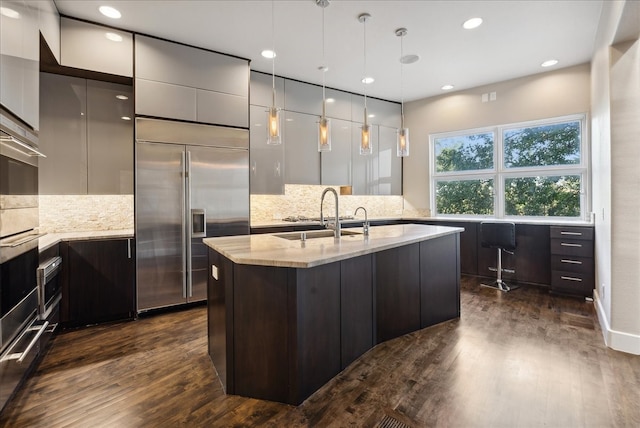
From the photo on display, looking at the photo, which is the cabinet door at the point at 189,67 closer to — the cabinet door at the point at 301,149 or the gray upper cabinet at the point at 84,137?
the gray upper cabinet at the point at 84,137

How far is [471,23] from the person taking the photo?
3.35 m

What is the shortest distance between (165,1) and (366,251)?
2912 mm

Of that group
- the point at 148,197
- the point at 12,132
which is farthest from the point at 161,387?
the point at 148,197

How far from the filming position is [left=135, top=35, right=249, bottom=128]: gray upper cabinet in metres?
3.46

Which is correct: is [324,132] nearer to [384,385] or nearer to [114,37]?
[384,385]

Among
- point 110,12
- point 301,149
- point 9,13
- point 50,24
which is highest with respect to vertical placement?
point 110,12

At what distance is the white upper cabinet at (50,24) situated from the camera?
2.56 metres

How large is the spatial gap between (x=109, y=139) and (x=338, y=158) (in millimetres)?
3214

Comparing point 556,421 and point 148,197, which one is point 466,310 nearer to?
point 556,421

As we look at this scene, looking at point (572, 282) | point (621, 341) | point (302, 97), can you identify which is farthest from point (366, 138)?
point (572, 282)

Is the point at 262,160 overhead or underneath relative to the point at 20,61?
underneath

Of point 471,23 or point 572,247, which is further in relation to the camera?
point 572,247

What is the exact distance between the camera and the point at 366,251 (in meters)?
2.22

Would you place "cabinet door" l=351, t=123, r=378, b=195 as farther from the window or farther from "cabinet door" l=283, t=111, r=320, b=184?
the window
